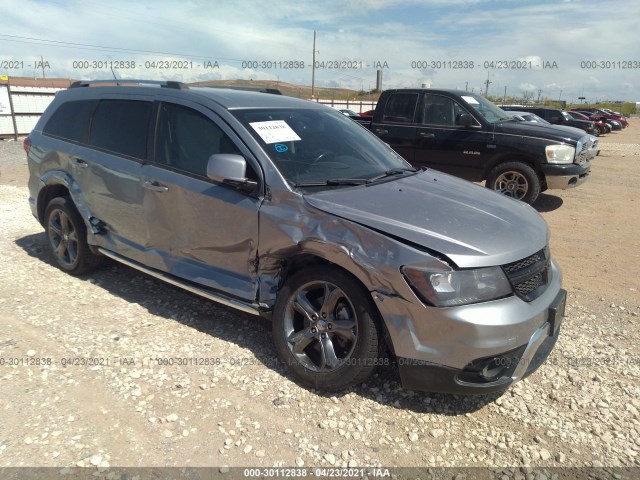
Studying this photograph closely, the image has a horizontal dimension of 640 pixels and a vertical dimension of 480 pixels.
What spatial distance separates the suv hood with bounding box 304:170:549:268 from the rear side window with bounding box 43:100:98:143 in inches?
108

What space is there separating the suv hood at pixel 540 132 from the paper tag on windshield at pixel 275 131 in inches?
215

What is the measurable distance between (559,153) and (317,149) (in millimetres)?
5555

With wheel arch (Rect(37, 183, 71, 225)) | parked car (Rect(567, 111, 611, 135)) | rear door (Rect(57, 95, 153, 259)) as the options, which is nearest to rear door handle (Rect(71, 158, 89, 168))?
rear door (Rect(57, 95, 153, 259))

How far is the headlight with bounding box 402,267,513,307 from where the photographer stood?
258 centimetres

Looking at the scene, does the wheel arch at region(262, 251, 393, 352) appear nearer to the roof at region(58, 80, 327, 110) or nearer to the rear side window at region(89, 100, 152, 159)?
the roof at region(58, 80, 327, 110)

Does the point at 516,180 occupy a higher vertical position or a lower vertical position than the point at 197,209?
lower

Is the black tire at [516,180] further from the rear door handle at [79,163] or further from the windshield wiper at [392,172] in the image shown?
the rear door handle at [79,163]

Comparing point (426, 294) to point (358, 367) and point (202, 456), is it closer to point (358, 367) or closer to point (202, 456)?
point (358, 367)

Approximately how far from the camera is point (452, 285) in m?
2.59

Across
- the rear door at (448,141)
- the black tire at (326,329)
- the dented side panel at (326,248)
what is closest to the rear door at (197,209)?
the dented side panel at (326,248)

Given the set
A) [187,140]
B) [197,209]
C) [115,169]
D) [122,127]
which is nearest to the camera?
[197,209]

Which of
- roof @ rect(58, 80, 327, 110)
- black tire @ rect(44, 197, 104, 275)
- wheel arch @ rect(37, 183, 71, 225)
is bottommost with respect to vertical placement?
black tire @ rect(44, 197, 104, 275)

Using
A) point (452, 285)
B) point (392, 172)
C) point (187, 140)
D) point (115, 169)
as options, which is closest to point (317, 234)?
point (452, 285)

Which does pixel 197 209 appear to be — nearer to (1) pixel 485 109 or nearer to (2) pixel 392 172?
(2) pixel 392 172
